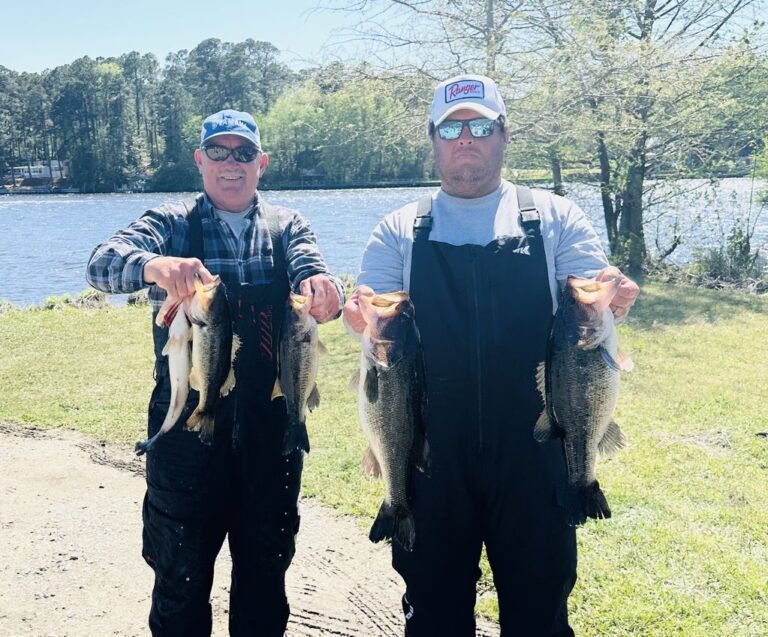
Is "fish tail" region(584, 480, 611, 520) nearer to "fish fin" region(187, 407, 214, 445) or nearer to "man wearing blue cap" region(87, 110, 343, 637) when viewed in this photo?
"man wearing blue cap" region(87, 110, 343, 637)

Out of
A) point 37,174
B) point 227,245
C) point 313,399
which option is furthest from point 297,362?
point 37,174

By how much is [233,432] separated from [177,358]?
0.53 metres

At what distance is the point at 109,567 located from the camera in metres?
4.70

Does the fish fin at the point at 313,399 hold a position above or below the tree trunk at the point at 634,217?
below

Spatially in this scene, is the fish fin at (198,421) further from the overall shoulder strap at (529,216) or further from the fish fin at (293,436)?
the overall shoulder strap at (529,216)

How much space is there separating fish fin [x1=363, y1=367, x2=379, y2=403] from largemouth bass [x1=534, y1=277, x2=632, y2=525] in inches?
25.8

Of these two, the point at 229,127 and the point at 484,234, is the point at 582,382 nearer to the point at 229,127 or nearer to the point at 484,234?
the point at 484,234

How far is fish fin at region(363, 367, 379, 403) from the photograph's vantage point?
2.68m

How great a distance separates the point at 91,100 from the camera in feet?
246

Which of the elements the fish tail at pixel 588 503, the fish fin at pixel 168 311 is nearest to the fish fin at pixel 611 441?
the fish tail at pixel 588 503

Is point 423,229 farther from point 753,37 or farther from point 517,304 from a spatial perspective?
point 753,37

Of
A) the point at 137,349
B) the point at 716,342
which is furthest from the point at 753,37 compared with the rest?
the point at 137,349

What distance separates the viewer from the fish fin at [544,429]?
2701 millimetres

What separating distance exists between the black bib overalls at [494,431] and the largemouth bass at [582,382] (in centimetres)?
14
